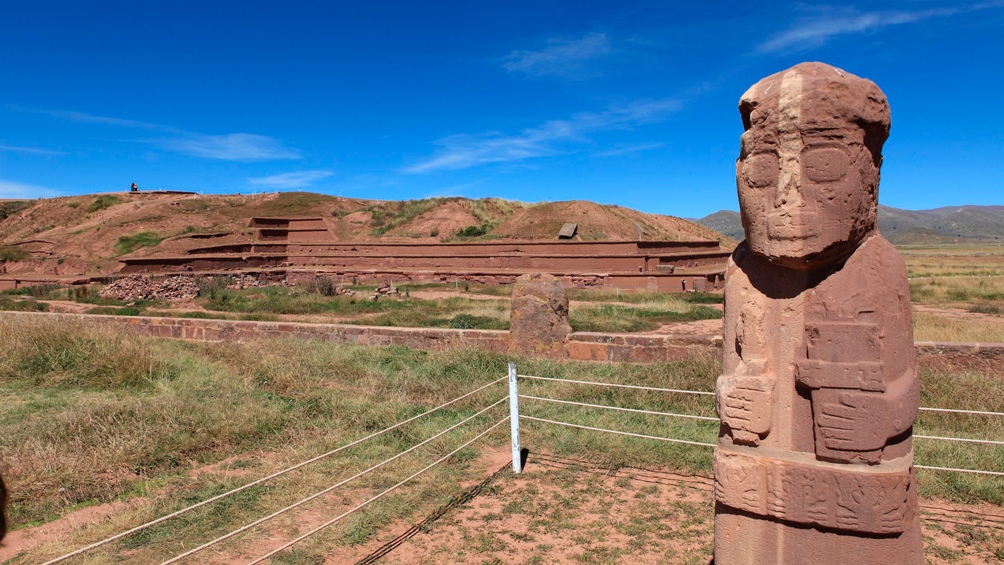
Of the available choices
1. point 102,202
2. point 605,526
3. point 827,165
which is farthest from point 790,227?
point 102,202

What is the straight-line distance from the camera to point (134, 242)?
103ft

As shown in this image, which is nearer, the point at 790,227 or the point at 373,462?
the point at 790,227

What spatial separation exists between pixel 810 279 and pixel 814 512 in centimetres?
88

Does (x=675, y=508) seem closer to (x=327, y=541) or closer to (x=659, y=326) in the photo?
(x=327, y=541)

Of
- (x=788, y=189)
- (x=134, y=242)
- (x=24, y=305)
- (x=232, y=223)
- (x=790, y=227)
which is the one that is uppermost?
(x=232, y=223)

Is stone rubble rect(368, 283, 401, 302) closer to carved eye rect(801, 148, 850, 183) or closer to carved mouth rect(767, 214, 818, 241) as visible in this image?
carved mouth rect(767, 214, 818, 241)

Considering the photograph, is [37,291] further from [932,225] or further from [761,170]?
[932,225]

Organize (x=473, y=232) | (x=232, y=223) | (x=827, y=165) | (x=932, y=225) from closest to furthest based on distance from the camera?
(x=827, y=165) → (x=473, y=232) → (x=232, y=223) → (x=932, y=225)

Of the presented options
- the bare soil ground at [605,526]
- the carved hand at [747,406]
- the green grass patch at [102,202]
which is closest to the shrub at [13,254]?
the green grass patch at [102,202]

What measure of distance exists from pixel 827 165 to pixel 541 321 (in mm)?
6965

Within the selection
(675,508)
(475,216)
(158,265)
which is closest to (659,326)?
(675,508)

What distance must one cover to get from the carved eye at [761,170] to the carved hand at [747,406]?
75 cm

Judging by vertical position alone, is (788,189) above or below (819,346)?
above

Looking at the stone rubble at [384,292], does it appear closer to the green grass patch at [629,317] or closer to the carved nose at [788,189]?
the green grass patch at [629,317]
